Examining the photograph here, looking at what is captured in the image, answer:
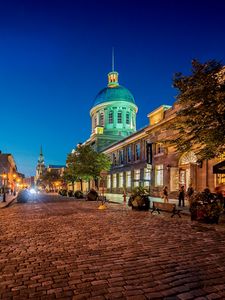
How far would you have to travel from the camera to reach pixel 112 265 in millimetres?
6023

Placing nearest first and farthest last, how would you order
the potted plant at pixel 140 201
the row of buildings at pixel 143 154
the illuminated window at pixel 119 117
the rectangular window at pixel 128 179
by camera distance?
the potted plant at pixel 140 201
the row of buildings at pixel 143 154
the rectangular window at pixel 128 179
the illuminated window at pixel 119 117

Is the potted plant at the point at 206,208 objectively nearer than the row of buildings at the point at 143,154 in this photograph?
Yes

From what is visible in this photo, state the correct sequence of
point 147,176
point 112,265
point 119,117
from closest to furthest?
point 112,265 → point 147,176 → point 119,117

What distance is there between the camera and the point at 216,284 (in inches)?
192

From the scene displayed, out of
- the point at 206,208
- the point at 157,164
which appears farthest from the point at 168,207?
the point at 157,164

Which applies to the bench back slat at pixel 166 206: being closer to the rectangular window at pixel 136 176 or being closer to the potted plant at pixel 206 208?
the potted plant at pixel 206 208

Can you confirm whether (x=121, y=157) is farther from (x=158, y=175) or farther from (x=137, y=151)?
(x=158, y=175)

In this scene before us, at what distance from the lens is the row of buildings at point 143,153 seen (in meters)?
28.1

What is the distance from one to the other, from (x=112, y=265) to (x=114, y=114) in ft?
230

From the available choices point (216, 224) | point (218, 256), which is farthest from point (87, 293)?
point (216, 224)

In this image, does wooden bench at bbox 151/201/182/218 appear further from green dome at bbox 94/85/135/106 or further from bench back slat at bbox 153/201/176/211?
green dome at bbox 94/85/135/106

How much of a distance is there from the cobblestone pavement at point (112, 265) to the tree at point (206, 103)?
16.6 feet

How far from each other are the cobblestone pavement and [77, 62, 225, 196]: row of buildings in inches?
338

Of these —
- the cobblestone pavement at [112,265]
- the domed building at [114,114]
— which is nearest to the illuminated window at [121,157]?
the domed building at [114,114]
